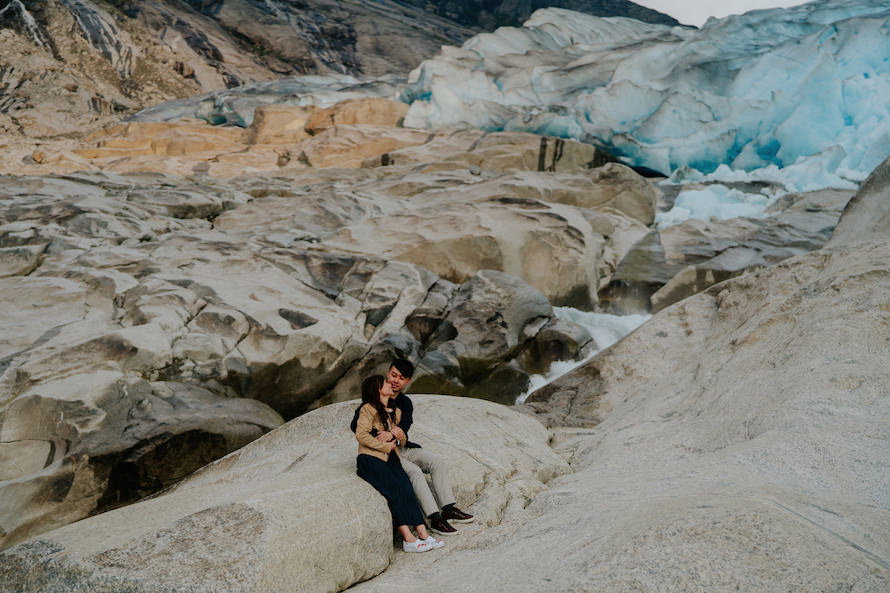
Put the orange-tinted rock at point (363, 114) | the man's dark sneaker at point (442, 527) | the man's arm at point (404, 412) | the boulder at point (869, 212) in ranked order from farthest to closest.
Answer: the orange-tinted rock at point (363, 114) < the boulder at point (869, 212) < the man's arm at point (404, 412) < the man's dark sneaker at point (442, 527)

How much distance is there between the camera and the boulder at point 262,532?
2445 millimetres

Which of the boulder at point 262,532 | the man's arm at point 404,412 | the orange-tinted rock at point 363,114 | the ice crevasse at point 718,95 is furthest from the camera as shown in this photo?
the orange-tinted rock at point 363,114

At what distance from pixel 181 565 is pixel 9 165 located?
21.5 m

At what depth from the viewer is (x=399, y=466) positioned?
135 inches

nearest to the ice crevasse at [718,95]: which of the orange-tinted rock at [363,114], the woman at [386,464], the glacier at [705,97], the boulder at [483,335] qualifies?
the glacier at [705,97]

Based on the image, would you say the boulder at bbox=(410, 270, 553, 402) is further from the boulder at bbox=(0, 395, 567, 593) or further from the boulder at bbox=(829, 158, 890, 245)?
the boulder at bbox=(829, 158, 890, 245)

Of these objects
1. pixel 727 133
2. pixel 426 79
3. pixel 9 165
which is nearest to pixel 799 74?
pixel 727 133

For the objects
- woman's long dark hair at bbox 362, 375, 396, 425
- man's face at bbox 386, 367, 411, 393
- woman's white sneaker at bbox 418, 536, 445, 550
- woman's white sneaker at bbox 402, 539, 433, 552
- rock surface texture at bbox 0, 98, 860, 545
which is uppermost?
man's face at bbox 386, 367, 411, 393

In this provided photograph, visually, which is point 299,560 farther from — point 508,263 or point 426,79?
point 426,79

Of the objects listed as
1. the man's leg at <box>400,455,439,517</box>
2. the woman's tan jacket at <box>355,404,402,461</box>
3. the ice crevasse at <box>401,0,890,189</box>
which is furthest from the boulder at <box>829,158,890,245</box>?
the ice crevasse at <box>401,0,890,189</box>

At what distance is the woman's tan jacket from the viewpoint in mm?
3355

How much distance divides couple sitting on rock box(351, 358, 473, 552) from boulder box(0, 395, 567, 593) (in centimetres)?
10

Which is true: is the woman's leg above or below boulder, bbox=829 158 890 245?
below

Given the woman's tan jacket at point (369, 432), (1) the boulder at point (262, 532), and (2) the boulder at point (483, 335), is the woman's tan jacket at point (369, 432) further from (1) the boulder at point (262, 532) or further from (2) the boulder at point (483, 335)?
(2) the boulder at point (483, 335)
